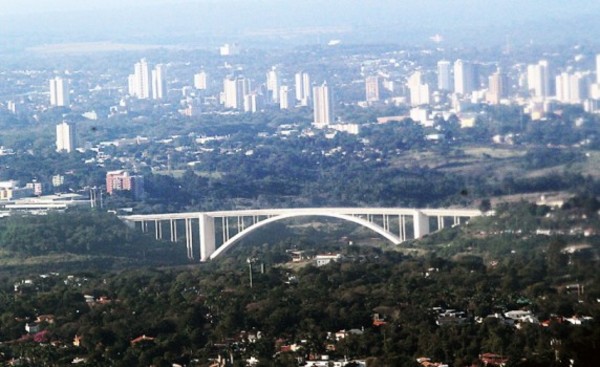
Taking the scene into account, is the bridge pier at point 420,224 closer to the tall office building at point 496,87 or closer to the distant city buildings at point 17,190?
the tall office building at point 496,87

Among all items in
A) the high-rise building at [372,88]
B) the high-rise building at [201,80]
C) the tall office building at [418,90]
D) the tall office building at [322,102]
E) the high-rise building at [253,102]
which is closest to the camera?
the tall office building at [418,90]

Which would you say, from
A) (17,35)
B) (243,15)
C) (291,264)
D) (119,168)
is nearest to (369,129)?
(119,168)

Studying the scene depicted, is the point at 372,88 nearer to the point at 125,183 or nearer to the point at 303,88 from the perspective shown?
the point at 125,183

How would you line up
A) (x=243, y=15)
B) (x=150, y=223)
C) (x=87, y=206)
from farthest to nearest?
1. (x=243, y=15)
2. (x=87, y=206)
3. (x=150, y=223)

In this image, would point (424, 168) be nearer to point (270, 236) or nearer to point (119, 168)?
point (270, 236)

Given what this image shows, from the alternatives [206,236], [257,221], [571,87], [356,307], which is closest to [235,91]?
[257,221]

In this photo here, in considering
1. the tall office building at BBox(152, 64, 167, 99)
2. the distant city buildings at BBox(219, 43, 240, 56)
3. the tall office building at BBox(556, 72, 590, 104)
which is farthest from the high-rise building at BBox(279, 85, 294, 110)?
the tall office building at BBox(556, 72, 590, 104)

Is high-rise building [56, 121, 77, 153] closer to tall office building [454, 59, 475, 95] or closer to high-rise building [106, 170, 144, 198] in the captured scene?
high-rise building [106, 170, 144, 198]

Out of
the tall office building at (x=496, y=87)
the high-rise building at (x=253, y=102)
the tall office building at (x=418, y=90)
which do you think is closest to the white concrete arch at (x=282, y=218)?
the tall office building at (x=418, y=90)
